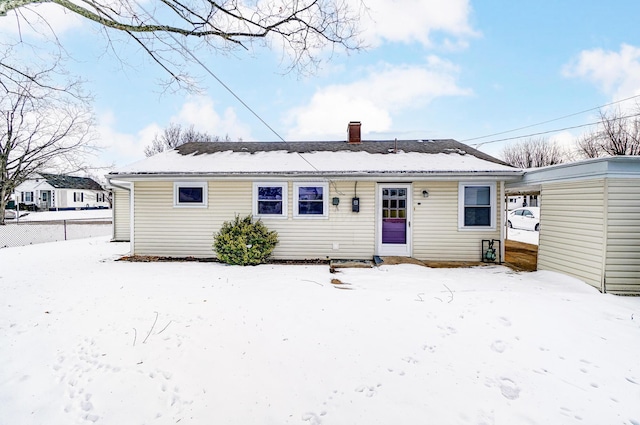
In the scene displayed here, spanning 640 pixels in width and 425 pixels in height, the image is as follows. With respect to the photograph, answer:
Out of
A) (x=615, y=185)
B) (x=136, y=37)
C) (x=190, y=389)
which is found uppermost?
(x=136, y=37)

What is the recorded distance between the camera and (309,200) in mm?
8492

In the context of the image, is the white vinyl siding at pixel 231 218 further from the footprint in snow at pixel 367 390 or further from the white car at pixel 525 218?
the white car at pixel 525 218

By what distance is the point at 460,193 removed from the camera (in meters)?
8.12

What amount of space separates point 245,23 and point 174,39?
1331mm

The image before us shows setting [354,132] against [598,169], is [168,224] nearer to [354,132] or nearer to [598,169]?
[354,132]

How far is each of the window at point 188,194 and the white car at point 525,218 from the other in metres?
18.0

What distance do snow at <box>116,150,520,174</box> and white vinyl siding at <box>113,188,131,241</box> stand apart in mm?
3939

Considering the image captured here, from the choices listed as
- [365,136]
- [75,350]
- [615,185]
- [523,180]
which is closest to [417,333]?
[75,350]

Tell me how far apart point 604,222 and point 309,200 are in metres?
6.64

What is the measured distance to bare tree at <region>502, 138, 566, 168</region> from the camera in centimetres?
2983

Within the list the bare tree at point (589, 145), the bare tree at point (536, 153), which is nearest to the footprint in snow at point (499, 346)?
the bare tree at point (589, 145)

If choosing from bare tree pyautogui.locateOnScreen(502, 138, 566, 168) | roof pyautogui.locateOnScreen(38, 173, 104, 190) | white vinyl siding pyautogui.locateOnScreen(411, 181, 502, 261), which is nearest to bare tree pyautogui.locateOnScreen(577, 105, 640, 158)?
bare tree pyautogui.locateOnScreen(502, 138, 566, 168)

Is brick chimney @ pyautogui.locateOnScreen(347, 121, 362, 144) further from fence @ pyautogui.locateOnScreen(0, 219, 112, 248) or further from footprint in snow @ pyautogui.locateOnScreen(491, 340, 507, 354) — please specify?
fence @ pyautogui.locateOnScreen(0, 219, 112, 248)

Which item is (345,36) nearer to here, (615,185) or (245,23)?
(245,23)
